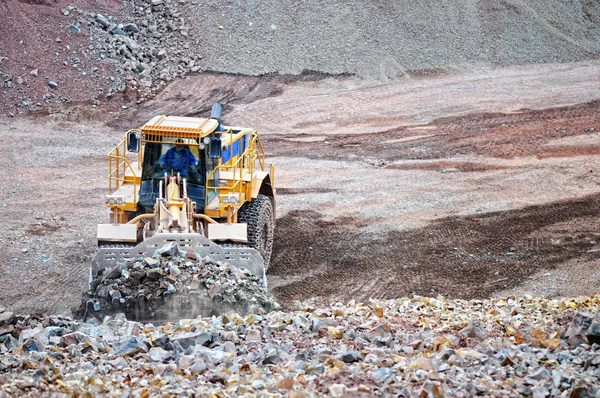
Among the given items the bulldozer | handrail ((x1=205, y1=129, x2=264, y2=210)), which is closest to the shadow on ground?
the bulldozer

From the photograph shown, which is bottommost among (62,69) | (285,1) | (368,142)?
(368,142)

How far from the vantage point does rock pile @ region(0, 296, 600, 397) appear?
7.36 m

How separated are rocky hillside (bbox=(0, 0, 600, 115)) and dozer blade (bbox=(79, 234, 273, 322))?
14.6 meters

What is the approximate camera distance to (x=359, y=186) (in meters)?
19.0

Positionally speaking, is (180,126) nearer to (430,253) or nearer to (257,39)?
(430,253)

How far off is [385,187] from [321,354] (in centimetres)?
1091

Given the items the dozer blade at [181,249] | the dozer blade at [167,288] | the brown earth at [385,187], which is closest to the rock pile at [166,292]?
the dozer blade at [167,288]

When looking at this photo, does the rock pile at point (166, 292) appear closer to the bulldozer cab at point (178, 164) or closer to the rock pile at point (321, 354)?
the rock pile at point (321, 354)

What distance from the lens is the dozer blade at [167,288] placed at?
10.8m

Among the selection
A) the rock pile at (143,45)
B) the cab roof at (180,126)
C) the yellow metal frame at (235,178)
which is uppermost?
the rock pile at (143,45)

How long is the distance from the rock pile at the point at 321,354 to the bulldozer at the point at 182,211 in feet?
3.19

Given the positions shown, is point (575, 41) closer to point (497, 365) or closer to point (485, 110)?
point (485, 110)

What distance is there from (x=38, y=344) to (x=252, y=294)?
3.04 metres

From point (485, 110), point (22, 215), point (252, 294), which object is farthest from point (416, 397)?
point (485, 110)
